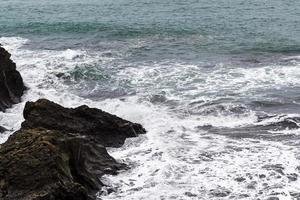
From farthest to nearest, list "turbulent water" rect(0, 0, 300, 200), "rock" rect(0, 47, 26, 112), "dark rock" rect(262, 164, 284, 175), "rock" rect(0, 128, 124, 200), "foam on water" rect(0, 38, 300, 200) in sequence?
"rock" rect(0, 47, 26, 112) < "dark rock" rect(262, 164, 284, 175) < "turbulent water" rect(0, 0, 300, 200) < "foam on water" rect(0, 38, 300, 200) < "rock" rect(0, 128, 124, 200)

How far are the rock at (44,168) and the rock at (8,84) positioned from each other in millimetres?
10049

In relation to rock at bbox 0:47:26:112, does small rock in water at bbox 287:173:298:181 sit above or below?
below

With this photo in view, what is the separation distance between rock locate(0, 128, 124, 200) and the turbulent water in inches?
51.7

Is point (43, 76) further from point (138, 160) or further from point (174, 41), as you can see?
point (138, 160)

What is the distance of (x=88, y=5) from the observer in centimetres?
5850

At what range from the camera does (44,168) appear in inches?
567

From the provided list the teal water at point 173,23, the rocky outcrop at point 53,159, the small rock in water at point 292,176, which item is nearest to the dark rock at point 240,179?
the small rock in water at point 292,176

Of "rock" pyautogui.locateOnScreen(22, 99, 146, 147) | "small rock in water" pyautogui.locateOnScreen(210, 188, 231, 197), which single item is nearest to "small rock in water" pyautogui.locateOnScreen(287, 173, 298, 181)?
"small rock in water" pyautogui.locateOnScreen(210, 188, 231, 197)

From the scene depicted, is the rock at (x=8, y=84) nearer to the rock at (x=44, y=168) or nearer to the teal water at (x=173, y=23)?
the rock at (x=44, y=168)

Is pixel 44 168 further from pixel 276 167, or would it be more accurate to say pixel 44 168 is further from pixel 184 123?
pixel 184 123

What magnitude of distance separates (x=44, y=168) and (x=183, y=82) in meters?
16.5

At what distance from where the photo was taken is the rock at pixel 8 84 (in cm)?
2603

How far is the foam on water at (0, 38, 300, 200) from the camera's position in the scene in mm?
16969

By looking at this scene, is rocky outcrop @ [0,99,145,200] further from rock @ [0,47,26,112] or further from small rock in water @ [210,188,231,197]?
rock @ [0,47,26,112]
